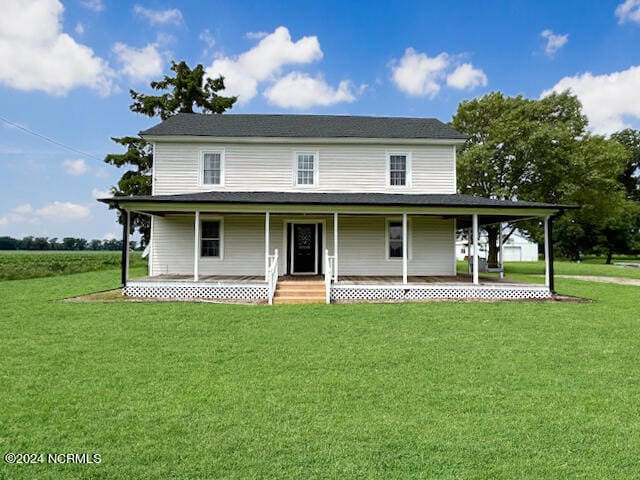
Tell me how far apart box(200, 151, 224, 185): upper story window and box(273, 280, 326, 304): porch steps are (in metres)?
5.24

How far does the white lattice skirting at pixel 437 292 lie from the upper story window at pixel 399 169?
4726 millimetres

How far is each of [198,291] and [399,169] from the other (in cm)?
874

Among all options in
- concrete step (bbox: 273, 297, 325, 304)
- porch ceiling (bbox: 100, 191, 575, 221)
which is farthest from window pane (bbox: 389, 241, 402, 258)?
concrete step (bbox: 273, 297, 325, 304)

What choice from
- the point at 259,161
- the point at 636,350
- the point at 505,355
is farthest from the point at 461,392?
the point at 259,161

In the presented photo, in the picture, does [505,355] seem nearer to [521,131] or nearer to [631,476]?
[631,476]

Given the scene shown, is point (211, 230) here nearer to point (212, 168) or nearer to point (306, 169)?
point (212, 168)

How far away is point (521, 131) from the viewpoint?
70.6 feet

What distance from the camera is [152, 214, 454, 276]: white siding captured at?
47.6 feet

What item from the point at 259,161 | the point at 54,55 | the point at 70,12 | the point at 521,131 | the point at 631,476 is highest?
the point at 70,12

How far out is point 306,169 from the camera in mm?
15094

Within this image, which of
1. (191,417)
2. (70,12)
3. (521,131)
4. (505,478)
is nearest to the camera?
(505,478)

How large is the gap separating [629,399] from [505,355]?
1.79m

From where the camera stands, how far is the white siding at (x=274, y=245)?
1452 centimetres

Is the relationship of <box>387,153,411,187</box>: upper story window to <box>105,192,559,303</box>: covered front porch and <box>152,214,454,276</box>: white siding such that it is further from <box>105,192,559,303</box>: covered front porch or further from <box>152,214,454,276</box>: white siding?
<box>152,214,454,276</box>: white siding
